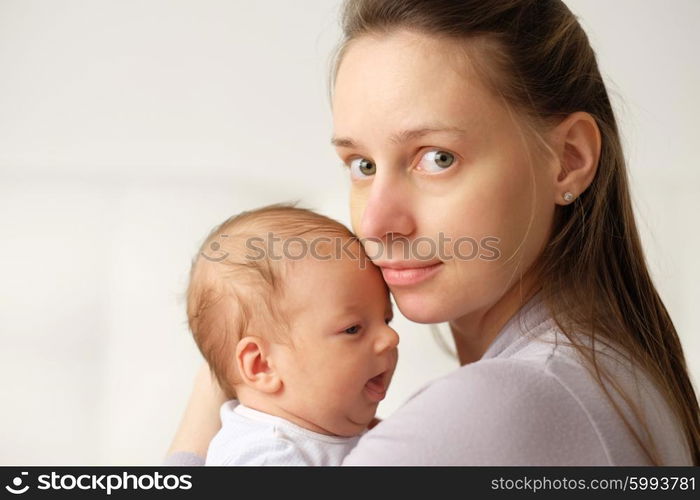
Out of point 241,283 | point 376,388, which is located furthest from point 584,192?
point 241,283

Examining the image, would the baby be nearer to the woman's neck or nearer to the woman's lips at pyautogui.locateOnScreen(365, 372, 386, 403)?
the woman's lips at pyautogui.locateOnScreen(365, 372, 386, 403)

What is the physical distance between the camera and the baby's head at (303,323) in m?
1.42

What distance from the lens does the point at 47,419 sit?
9.41 feet

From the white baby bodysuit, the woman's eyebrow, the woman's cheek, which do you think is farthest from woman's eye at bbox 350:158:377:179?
the white baby bodysuit

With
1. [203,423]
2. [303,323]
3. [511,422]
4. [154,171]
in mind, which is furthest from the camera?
[154,171]

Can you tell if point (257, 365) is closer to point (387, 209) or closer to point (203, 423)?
point (203, 423)

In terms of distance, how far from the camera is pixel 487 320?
150cm

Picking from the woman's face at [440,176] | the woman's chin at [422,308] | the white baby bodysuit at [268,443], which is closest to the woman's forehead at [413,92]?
the woman's face at [440,176]

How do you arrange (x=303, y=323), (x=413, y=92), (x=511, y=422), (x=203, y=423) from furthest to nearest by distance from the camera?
(x=203, y=423) → (x=303, y=323) → (x=413, y=92) → (x=511, y=422)

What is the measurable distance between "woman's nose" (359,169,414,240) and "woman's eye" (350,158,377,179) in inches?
4.1

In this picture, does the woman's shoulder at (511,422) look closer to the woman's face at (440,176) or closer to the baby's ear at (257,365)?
the woman's face at (440,176)

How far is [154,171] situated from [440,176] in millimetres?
1937
